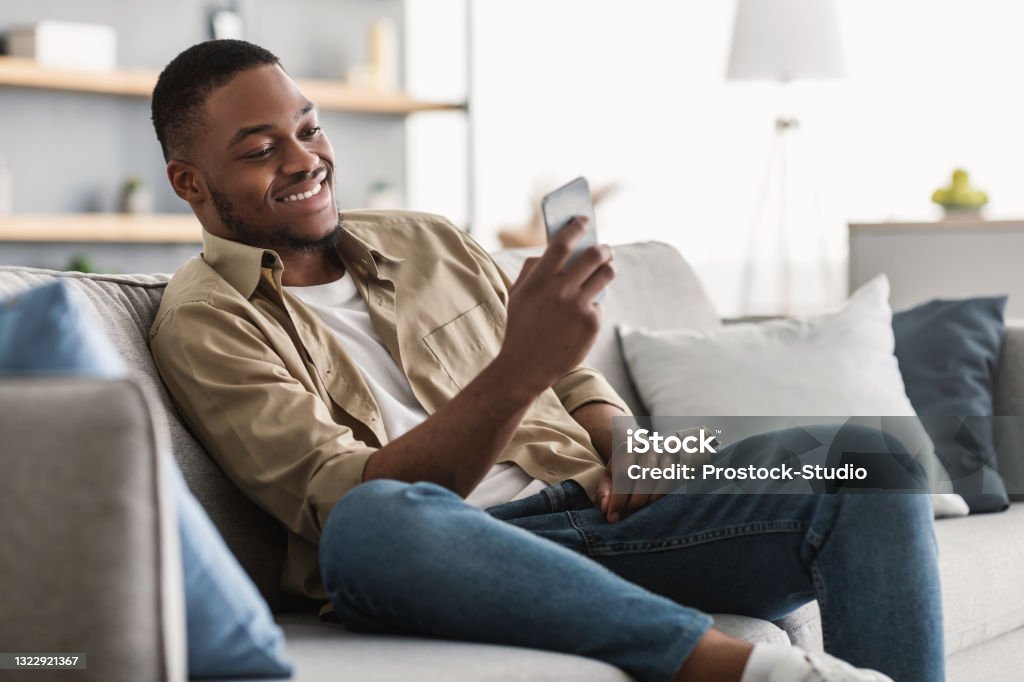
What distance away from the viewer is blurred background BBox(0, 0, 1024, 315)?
4270mm

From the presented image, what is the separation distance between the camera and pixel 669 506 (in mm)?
1586

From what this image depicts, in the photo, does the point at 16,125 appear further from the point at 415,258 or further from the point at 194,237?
the point at 415,258

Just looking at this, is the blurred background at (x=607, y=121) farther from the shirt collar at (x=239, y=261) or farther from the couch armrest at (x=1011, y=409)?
the shirt collar at (x=239, y=261)

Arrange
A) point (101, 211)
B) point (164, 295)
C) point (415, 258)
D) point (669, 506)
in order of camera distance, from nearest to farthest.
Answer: point (669, 506)
point (164, 295)
point (415, 258)
point (101, 211)

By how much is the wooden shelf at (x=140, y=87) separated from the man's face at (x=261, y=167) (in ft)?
7.55

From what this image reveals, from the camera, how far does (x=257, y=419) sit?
1504 millimetres

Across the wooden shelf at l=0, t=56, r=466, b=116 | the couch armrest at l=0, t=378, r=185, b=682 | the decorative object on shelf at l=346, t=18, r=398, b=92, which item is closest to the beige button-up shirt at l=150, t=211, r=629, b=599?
the couch armrest at l=0, t=378, r=185, b=682

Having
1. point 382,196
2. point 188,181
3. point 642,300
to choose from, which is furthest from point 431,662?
point 382,196

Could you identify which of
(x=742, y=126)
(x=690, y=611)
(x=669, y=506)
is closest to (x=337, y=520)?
(x=690, y=611)

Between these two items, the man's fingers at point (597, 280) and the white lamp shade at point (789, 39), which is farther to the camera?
the white lamp shade at point (789, 39)

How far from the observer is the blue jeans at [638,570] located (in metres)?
1.21

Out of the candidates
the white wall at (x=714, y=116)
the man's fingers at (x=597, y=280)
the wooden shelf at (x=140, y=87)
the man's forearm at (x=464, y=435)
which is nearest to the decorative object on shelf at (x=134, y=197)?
the wooden shelf at (x=140, y=87)

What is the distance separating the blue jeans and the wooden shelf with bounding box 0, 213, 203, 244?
3052 millimetres

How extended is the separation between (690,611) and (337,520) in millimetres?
367
